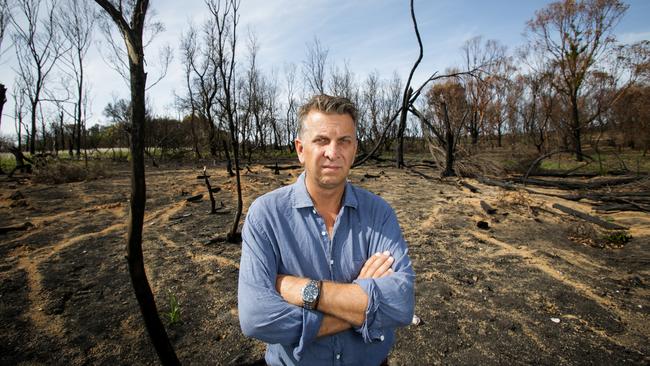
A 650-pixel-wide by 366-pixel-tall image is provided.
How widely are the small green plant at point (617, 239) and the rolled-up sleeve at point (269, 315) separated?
21.1 ft

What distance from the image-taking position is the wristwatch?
4.70ft

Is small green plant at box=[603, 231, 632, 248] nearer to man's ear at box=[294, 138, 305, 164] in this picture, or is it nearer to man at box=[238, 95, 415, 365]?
man at box=[238, 95, 415, 365]

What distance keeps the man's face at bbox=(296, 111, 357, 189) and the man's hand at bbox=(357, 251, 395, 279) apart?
440 millimetres

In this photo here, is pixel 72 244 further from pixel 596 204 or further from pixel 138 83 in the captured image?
pixel 596 204

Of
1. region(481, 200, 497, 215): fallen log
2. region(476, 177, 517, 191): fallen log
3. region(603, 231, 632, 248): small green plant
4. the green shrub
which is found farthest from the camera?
the green shrub

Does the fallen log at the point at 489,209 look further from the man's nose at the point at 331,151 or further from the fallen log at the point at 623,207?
the man's nose at the point at 331,151

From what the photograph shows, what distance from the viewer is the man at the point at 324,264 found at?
1438mm

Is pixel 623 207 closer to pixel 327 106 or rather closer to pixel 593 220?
pixel 593 220

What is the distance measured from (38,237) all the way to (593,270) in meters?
9.72

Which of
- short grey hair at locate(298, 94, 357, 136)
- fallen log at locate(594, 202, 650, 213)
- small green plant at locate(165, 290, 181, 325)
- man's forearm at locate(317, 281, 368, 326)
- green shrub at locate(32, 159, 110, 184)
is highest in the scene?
short grey hair at locate(298, 94, 357, 136)

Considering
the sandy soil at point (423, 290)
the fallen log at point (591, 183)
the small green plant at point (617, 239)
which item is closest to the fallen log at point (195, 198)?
the sandy soil at point (423, 290)

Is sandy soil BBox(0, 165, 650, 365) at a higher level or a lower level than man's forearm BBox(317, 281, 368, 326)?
lower

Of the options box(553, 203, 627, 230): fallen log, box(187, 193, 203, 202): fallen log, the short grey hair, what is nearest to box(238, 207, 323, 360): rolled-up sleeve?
the short grey hair

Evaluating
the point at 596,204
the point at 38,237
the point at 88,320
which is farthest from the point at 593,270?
the point at 38,237
